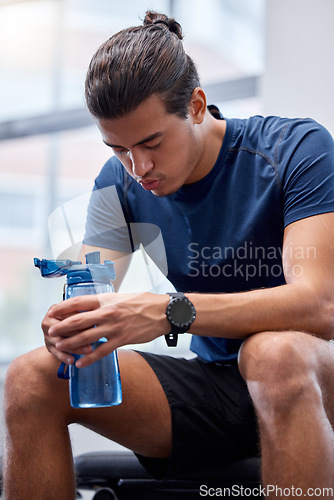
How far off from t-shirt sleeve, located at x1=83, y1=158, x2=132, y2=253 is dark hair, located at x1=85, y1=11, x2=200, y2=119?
0.27 m

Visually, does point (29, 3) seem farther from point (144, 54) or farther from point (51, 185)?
point (144, 54)

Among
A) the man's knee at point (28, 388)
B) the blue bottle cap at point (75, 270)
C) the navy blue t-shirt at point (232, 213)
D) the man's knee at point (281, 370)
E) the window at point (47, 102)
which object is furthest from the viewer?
the window at point (47, 102)

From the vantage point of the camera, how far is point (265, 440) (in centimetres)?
93

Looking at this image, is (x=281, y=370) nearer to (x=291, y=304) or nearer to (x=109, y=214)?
(x=291, y=304)

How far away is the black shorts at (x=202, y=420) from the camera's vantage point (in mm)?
1236

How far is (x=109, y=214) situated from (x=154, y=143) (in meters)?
0.31

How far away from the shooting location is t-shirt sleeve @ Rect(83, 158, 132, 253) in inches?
56.9

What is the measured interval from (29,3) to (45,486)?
2.50 meters

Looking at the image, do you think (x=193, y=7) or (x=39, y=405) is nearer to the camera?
(x=39, y=405)

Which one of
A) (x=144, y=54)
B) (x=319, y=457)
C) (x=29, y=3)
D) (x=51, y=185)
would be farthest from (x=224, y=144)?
(x=29, y=3)

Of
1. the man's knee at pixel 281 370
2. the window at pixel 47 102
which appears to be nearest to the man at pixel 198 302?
the man's knee at pixel 281 370

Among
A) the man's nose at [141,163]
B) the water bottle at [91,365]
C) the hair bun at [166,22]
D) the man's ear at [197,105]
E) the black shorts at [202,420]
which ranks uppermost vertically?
the hair bun at [166,22]

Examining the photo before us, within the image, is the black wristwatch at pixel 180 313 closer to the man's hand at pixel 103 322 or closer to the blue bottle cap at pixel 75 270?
the man's hand at pixel 103 322

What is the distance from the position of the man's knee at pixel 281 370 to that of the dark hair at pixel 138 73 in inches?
22.3
